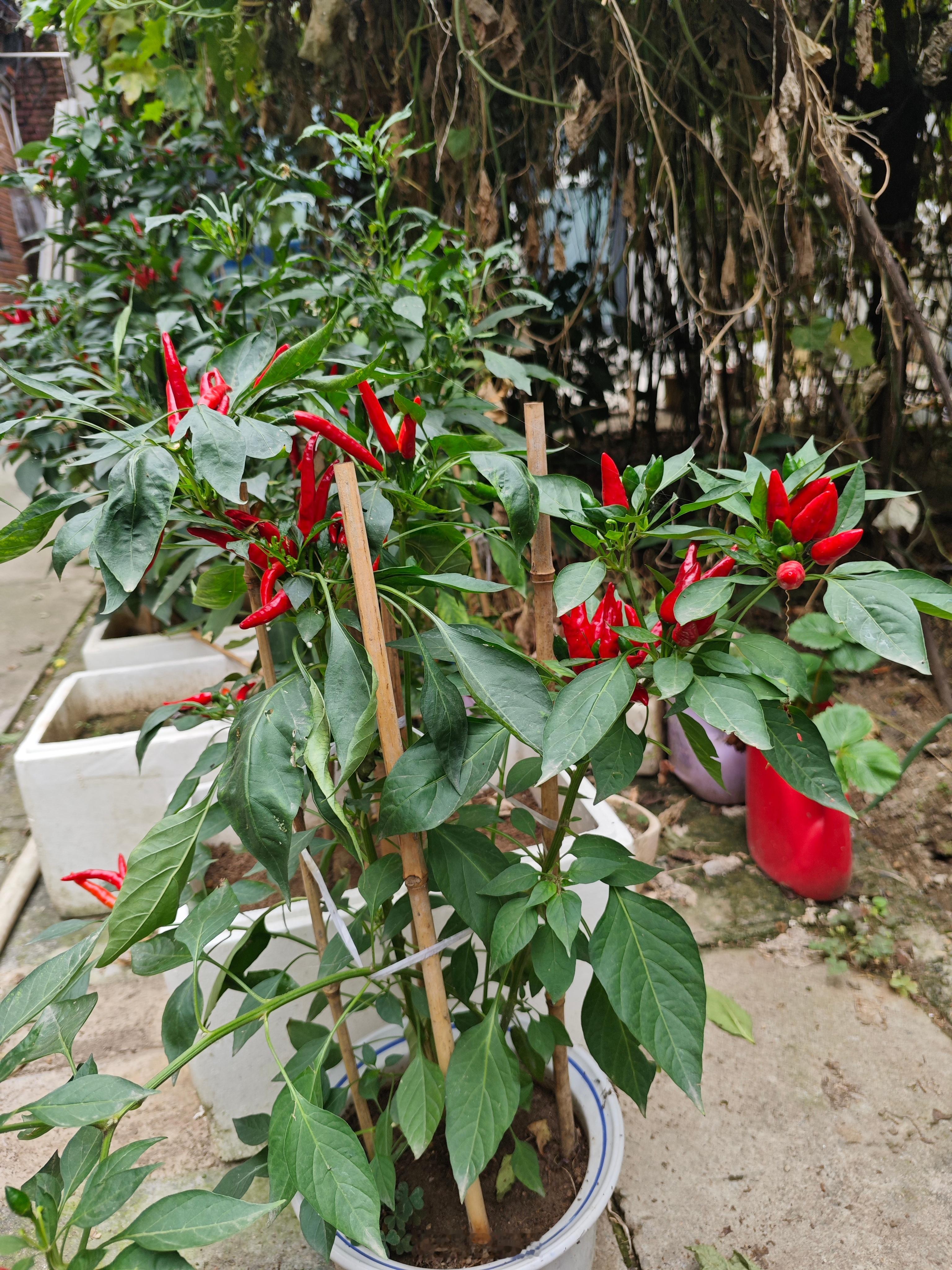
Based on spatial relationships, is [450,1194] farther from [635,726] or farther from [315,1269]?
[635,726]

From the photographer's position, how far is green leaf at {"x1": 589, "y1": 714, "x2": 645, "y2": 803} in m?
0.77

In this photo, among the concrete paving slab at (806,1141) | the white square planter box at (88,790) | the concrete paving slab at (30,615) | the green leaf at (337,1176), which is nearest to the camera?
the green leaf at (337,1176)

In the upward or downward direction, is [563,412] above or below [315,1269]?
above

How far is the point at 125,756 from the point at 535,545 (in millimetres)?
1222

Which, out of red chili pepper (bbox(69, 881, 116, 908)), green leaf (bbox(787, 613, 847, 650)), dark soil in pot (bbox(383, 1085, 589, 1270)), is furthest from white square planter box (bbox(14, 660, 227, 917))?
green leaf (bbox(787, 613, 847, 650))

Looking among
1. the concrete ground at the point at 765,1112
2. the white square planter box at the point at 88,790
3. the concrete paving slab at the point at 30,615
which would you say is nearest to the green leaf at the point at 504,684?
the concrete ground at the point at 765,1112

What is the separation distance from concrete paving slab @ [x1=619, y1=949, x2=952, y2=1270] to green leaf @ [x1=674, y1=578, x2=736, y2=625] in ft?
3.42

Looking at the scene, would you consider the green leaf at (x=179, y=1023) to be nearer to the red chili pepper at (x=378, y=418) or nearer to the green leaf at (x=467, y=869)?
the green leaf at (x=467, y=869)

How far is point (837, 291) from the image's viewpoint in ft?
8.36

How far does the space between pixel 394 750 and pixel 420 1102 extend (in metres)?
0.37

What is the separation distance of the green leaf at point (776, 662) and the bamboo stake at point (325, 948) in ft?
1.53

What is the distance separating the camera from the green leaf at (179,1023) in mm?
897

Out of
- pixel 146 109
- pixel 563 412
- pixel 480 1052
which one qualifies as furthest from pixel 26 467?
pixel 480 1052

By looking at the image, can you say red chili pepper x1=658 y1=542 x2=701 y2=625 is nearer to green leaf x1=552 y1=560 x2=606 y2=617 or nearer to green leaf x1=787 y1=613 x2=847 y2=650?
green leaf x1=552 y1=560 x2=606 y2=617
